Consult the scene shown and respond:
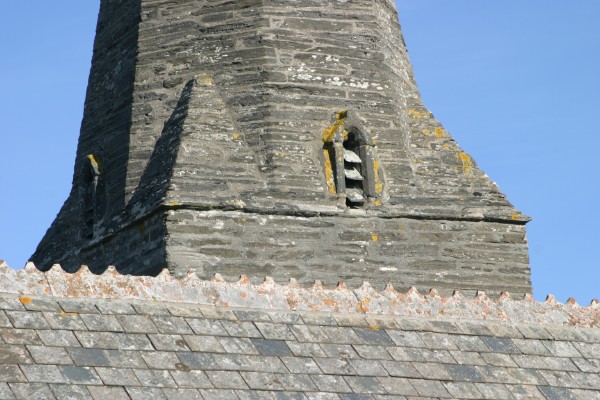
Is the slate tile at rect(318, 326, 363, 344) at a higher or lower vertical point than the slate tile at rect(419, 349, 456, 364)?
higher

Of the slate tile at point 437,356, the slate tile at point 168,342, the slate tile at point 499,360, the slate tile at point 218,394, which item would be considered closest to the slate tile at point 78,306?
the slate tile at point 168,342

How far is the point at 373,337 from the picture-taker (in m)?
10.4

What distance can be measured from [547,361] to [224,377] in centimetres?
236

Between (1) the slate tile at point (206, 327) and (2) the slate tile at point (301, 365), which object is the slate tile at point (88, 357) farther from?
(2) the slate tile at point (301, 365)

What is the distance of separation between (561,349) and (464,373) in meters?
0.97

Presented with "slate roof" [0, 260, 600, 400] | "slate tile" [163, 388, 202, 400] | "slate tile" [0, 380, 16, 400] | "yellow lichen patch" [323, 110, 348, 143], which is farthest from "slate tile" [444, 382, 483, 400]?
"yellow lichen patch" [323, 110, 348, 143]

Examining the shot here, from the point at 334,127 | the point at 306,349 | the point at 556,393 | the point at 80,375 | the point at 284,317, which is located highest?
the point at 334,127

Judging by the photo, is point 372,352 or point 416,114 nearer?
point 372,352

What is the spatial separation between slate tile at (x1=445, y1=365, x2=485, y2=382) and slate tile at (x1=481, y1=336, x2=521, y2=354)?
15.1 inches

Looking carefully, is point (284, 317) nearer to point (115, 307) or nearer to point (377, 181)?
point (115, 307)

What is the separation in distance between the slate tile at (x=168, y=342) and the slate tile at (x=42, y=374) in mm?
767

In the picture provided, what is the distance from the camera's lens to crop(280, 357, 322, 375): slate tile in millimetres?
9773

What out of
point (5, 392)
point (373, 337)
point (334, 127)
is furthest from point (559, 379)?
point (334, 127)

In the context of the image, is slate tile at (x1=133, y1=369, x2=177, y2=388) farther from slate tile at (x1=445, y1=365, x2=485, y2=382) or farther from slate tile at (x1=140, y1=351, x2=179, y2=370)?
slate tile at (x1=445, y1=365, x2=485, y2=382)
